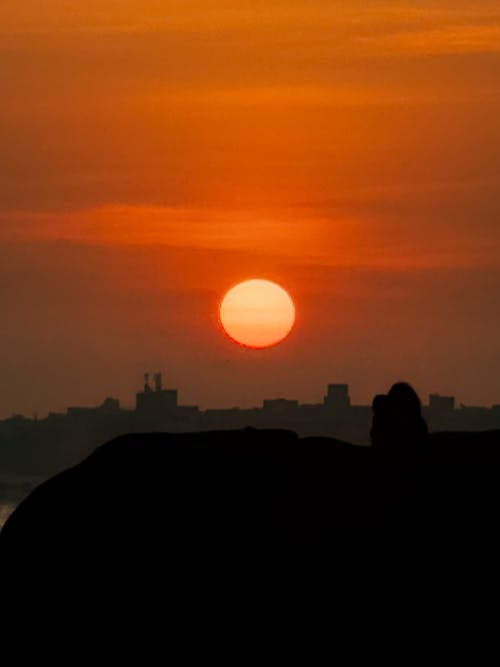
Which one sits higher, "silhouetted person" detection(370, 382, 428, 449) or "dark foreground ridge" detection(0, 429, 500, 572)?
"silhouetted person" detection(370, 382, 428, 449)

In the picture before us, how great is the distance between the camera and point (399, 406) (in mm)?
A: 21469

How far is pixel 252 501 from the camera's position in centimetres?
2027

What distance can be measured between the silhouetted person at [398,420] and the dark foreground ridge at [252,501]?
0.42ft

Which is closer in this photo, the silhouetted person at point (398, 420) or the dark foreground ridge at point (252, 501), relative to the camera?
the dark foreground ridge at point (252, 501)

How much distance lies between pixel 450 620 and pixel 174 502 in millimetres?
2251

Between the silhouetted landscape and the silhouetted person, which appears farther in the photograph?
the silhouetted person

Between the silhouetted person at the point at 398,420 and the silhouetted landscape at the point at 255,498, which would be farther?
the silhouetted person at the point at 398,420

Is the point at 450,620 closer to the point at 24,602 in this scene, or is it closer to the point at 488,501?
the point at 488,501

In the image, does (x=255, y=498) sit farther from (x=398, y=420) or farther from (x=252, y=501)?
(x=398, y=420)

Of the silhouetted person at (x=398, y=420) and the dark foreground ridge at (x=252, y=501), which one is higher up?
the silhouetted person at (x=398, y=420)

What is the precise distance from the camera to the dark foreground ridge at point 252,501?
19.9 m

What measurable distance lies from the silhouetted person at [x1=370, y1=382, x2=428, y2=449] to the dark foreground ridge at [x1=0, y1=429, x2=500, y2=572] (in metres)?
0.13

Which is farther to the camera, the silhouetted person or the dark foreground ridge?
the silhouetted person

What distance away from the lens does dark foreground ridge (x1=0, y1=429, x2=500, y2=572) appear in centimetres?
1994
